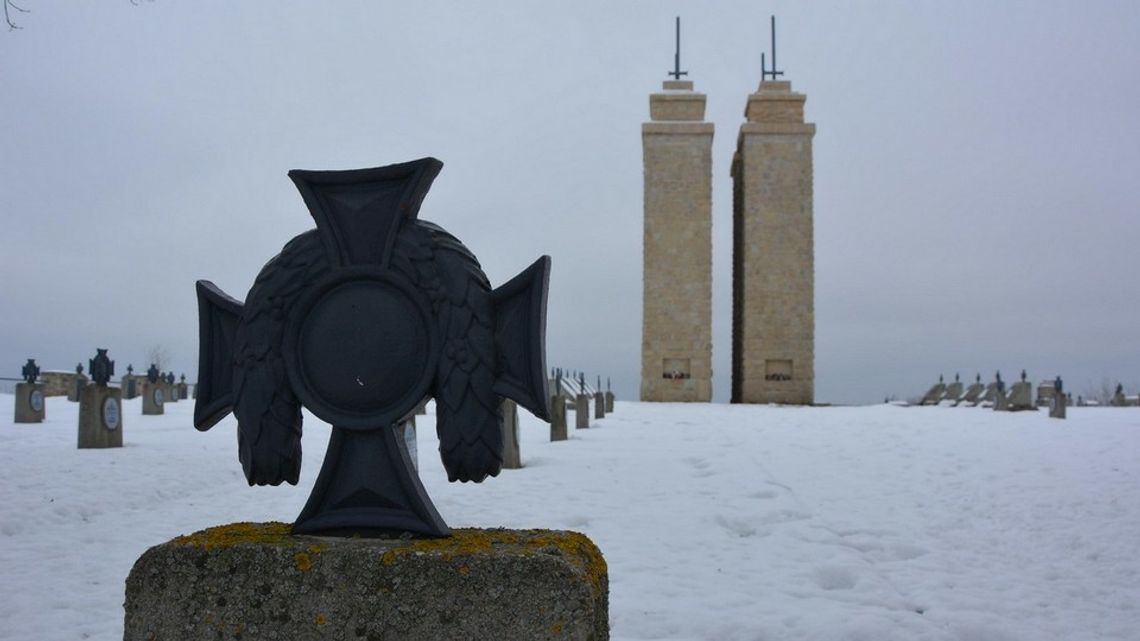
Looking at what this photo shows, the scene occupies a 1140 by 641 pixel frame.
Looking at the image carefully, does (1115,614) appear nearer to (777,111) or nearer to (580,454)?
(580,454)

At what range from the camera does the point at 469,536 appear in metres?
3.08

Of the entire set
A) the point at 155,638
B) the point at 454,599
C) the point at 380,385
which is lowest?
the point at 155,638

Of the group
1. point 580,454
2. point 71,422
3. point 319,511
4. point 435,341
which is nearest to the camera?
point 435,341

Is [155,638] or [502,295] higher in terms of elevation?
[502,295]

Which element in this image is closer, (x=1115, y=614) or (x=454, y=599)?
(x=454, y=599)

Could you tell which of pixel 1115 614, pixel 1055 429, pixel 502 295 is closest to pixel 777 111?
pixel 1055 429

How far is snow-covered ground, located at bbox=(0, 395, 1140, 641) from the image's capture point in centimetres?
486

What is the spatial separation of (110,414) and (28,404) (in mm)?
5177

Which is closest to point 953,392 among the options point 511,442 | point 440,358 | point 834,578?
point 511,442

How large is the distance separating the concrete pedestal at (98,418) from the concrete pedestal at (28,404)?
16.1 ft

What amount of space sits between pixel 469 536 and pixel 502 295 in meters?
0.86

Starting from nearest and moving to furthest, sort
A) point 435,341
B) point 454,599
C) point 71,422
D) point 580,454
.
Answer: point 454,599, point 435,341, point 580,454, point 71,422

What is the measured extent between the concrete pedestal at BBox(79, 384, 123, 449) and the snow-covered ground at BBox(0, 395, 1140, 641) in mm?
256

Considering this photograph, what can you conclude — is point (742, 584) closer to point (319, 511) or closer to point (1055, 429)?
point (319, 511)
